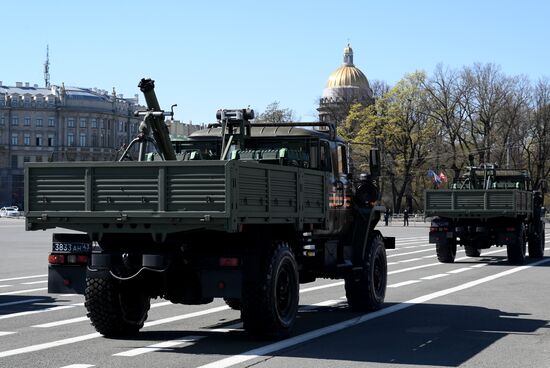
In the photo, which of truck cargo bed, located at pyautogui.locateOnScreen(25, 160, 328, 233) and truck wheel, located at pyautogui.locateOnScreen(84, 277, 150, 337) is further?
truck wheel, located at pyautogui.locateOnScreen(84, 277, 150, 337)

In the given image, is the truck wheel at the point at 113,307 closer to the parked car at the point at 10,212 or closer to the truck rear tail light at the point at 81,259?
the truck rear tail light at the point at 81,259

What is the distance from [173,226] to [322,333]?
Result: 278cm

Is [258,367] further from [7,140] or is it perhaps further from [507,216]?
[7,140]

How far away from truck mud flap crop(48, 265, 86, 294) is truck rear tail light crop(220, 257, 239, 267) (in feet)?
5.43

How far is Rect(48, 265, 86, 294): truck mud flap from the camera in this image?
448 inches

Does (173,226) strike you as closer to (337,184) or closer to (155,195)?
(155,195)

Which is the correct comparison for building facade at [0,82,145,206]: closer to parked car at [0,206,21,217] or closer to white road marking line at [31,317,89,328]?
parked car at [0,206,21,217]

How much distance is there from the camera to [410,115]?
8994 centimetres

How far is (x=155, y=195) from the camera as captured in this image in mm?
10469

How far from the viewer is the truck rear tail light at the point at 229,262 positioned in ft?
35.5

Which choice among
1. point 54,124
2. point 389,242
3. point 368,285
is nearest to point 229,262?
point 368,285

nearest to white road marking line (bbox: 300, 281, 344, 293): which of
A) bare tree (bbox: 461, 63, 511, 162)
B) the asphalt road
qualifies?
the asphalt road

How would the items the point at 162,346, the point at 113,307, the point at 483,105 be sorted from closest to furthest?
A: the point at 162,346
the point at 113,307
the point at 483,105

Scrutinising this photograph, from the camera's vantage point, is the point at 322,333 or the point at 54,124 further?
the point at 54,124
